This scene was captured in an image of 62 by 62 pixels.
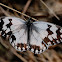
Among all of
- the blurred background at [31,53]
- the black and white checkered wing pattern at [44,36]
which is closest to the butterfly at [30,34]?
the black and white checkered wing pattern at [44,36]

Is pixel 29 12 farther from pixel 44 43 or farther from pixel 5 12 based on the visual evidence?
pixel 44 43

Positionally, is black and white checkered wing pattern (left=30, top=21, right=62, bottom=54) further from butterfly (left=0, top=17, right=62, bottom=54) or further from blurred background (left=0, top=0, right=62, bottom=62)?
blurred background (left=0, top=0, right=62, bottom=62)

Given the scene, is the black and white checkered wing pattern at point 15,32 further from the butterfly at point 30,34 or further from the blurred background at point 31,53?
the blurred background at point 31,53

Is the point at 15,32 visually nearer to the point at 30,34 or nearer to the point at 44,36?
the point at 30,34

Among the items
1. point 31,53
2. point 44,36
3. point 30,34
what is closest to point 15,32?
point 30,34

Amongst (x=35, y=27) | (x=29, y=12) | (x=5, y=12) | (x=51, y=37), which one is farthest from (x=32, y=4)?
(x=51, y=37)

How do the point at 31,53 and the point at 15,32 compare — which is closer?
the point at 15,32
